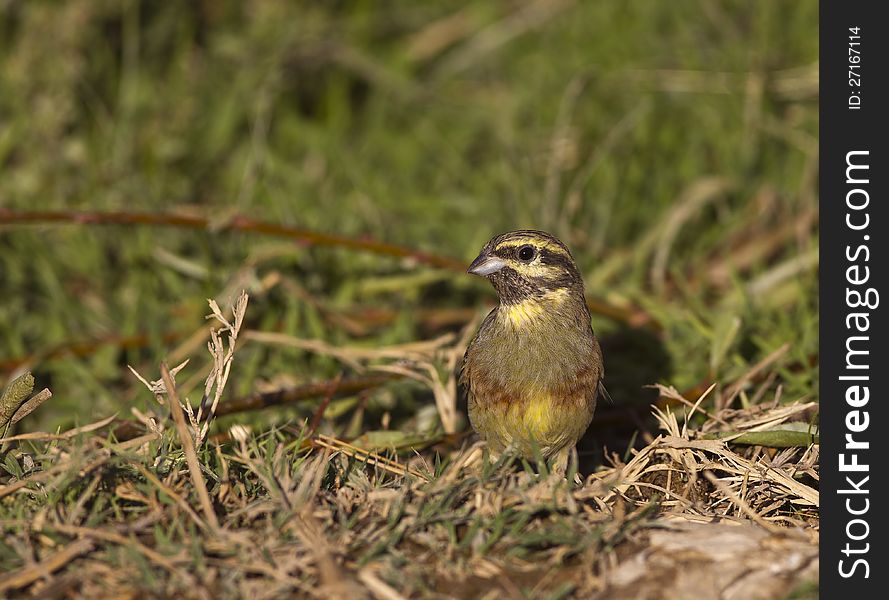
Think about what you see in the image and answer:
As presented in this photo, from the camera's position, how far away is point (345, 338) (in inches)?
229

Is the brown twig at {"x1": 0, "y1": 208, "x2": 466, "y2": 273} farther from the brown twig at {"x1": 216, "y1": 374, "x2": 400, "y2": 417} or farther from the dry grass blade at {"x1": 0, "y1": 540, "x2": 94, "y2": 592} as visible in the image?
the dry grass blade at {"x1": 0, "y1": 540, "x2": 94, "y2": 592}

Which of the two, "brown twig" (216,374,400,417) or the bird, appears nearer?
the bird

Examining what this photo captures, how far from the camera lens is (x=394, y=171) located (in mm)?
7391

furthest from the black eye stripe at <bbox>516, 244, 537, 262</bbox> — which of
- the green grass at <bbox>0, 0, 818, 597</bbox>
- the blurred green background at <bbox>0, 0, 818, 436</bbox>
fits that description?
the blurred green background at <bbox>0, 0, 818, 436</bbox>

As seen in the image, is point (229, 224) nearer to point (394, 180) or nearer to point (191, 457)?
point (191, 457)

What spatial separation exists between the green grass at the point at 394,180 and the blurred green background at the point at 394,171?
0.02 m

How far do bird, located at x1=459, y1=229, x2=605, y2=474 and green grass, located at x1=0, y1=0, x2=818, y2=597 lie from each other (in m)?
0.50

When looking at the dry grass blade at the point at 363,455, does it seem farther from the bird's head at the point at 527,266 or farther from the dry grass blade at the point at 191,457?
the bird's head at the point at 527,266

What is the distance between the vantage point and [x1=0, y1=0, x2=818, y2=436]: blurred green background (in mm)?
5719

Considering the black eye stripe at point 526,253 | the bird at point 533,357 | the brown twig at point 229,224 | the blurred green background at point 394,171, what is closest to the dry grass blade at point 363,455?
the bird at point 533,357

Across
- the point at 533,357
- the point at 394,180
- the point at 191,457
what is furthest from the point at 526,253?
the point at 394,180

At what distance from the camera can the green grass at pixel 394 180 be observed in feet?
18.2

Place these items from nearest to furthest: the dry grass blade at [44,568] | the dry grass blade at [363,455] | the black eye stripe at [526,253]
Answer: the dry grass blade at [44,568]
the dry grass blade at [363,455]
the black eye stripe at [526,253]
